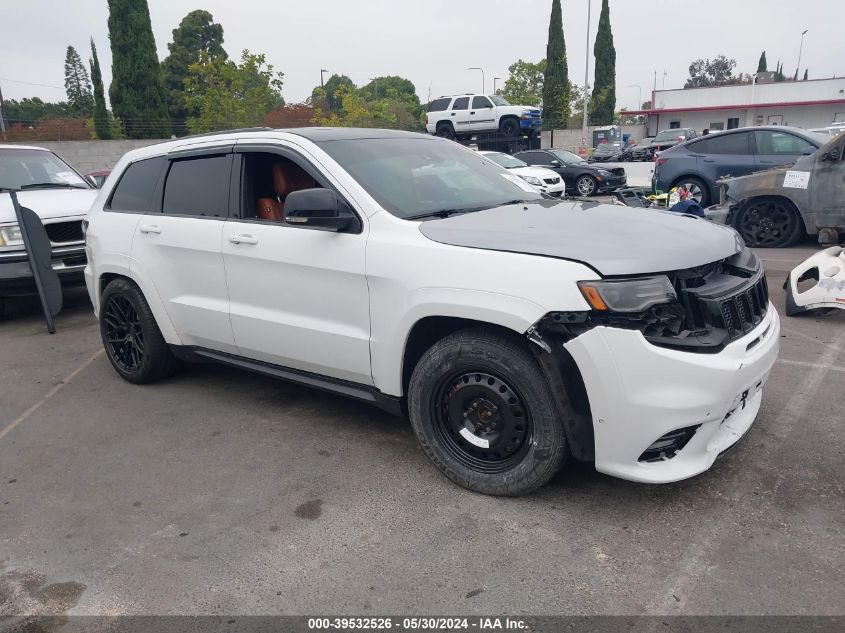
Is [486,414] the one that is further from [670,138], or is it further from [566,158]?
[670,138]

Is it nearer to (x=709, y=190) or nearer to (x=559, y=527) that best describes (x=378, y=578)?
(x=559, y=527)

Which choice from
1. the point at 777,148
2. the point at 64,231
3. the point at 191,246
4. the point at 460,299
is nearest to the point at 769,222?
Result: the point at 777,148

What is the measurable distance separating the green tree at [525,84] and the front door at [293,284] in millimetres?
66942

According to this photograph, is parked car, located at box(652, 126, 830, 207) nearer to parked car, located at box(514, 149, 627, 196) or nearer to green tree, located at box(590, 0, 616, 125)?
parked car, located at box(514, 149, 627, 196)

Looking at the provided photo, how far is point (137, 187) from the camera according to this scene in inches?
188

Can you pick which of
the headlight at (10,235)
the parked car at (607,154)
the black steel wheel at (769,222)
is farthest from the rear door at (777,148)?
the parked car at (607,154)

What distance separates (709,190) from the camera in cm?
1136

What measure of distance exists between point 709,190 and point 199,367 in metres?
9.44

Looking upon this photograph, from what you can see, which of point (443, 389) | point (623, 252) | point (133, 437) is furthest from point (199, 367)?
point (623, 252)

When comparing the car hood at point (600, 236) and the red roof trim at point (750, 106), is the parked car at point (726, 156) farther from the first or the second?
the red roof trim at point (750, 106)

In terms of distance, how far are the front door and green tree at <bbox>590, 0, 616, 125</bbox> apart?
5021 centimetres

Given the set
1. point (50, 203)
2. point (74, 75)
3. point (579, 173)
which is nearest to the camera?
point (50, 203)

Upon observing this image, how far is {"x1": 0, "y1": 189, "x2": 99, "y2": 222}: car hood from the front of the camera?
6.96m

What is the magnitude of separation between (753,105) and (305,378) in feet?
189
